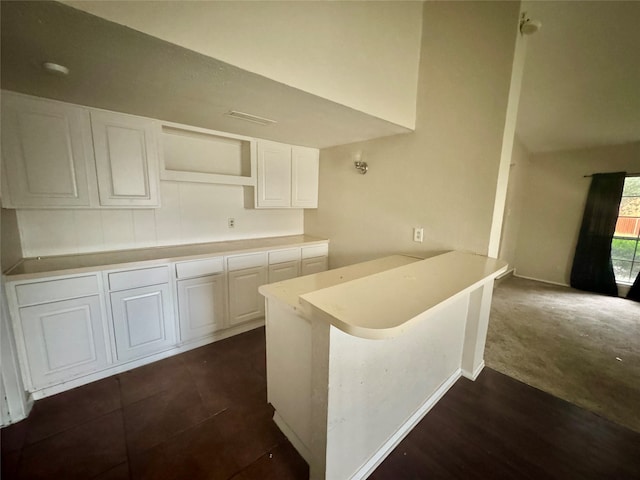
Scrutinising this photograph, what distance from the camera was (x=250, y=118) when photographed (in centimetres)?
193

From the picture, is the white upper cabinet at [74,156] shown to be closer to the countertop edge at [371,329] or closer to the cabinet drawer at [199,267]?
the cabinet drawer at [199,267]

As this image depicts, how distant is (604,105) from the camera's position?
265cm

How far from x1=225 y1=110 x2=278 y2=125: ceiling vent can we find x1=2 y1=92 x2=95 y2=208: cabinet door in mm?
1008

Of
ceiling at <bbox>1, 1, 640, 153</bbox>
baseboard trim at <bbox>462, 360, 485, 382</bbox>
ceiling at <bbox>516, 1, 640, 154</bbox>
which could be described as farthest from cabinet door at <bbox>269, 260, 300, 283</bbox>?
ceiling at <bbox>516, 1, 640, 154</bbox>

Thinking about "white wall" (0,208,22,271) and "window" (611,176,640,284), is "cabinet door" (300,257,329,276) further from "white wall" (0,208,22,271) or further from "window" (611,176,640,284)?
"window" (611,176,640,284)

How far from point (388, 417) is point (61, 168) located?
2631 mm

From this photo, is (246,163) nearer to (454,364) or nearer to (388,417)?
(388,417)

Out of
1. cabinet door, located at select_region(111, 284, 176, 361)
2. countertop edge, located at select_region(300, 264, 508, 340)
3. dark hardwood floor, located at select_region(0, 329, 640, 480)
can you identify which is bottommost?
dark hardwood floor, located at select_region(0, 329, 640, 480)

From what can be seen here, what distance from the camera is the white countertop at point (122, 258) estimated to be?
158 centimetres

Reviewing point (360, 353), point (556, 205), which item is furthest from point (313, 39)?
point (556, 205)

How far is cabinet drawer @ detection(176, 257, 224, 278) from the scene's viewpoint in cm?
203

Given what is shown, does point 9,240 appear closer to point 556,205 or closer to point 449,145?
point 449,145

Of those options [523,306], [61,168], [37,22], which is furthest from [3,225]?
[523,306]

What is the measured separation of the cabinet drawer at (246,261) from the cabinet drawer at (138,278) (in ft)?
1.68
